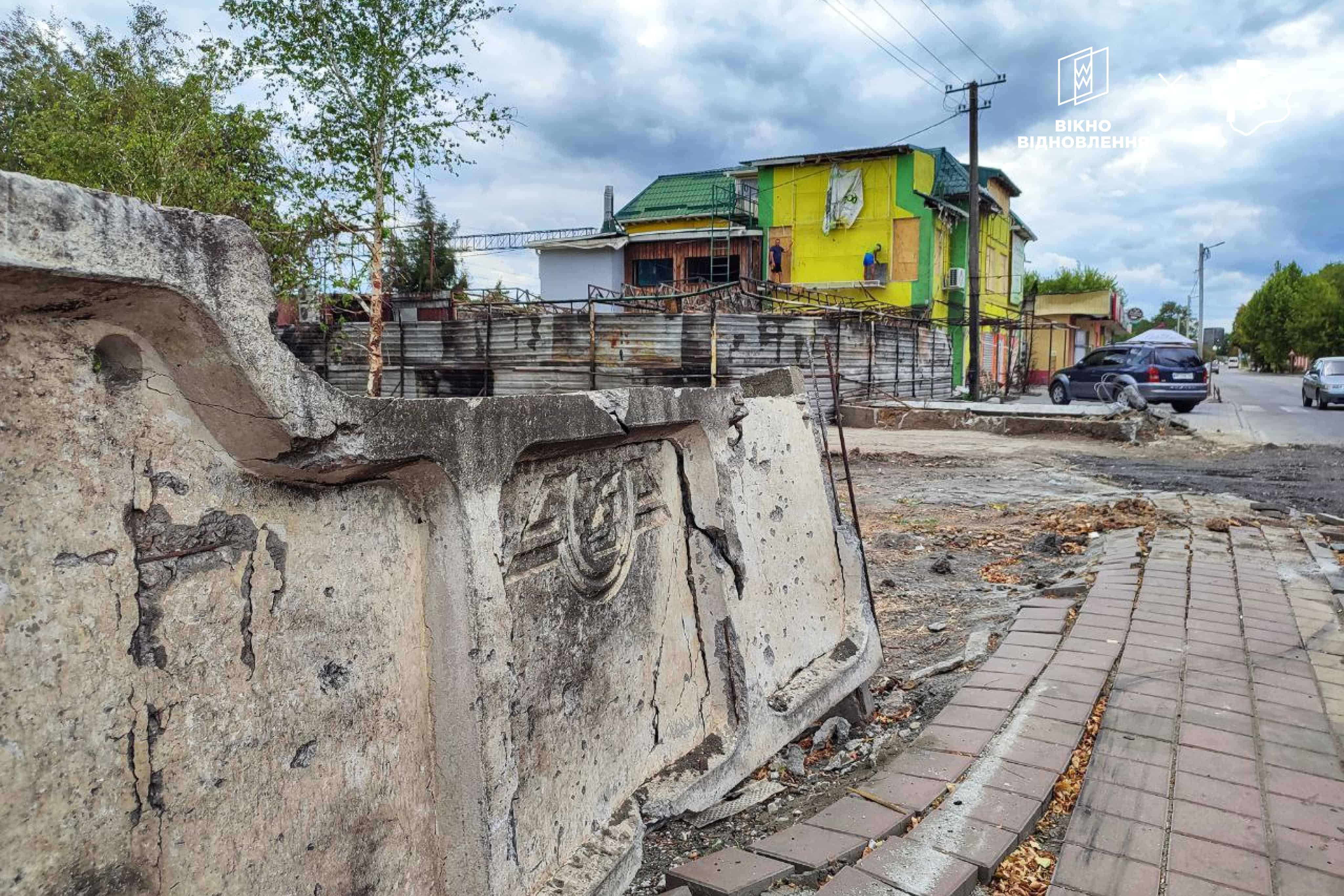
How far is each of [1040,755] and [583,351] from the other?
1508cm

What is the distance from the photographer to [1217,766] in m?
2.61

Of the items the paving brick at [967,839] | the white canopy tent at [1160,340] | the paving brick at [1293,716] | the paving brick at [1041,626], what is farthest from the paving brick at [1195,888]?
the white canopy tent at [1160,340]

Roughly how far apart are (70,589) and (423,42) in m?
15.6

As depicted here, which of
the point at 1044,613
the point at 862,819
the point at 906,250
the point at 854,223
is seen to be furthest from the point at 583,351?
the point at 862,819

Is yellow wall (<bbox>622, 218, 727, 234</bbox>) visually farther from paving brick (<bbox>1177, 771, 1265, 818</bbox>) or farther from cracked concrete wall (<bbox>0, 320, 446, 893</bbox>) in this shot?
cracked concrete wall (<bbox>0, 320, 446, 893</bbox>)

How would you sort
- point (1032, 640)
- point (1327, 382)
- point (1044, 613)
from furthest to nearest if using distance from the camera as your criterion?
point (1327, 382)
point (1044, 613)
point (1032, 640)

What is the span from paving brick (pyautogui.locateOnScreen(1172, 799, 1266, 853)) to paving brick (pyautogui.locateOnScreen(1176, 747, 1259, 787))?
0.21 m

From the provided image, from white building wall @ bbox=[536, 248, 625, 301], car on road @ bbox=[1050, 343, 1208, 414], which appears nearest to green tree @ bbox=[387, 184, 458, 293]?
white building wall @ bbox=[536, 248, 625, 301]

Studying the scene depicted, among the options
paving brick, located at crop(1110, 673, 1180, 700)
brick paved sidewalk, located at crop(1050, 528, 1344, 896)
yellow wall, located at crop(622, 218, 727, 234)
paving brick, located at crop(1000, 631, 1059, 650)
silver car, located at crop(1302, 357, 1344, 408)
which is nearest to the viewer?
brick paved sidewalk, located at crop(1050, 528, 1344, 896)

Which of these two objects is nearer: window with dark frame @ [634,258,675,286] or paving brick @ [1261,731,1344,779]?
paving brick @ [1261,731,1344,779]

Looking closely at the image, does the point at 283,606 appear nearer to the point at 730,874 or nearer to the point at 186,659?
the point at 186,659

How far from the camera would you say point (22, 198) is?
3.33 ft

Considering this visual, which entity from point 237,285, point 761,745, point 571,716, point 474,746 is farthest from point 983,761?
point 237,285

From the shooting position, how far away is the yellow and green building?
2562 centimetres
